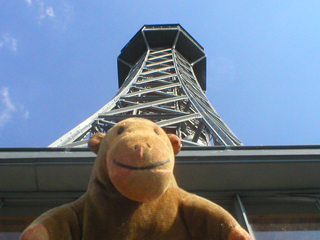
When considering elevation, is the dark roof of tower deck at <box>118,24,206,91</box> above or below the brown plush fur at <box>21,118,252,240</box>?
above

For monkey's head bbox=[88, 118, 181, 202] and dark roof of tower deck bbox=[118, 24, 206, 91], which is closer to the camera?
monkey's head bbox=[88, 118, 181, 202]

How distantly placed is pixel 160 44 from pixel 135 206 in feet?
85.0

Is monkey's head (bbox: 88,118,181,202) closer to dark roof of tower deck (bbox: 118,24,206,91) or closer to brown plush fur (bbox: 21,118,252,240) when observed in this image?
Result: brown plush fur (bbox: 21,118,252,240)

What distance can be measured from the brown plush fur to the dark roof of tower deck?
24.5m

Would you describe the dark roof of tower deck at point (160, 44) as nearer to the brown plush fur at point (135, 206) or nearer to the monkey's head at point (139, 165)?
the brown plush fur at point (135, 206)

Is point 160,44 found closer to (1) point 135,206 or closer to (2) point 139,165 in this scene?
(1) point 135,206

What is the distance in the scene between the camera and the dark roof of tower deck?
2603cm

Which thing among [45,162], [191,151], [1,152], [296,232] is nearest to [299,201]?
[296,232]

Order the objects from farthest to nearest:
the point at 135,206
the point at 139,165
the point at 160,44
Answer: the point at 160,44 → the point at 135,206 → the point at 139,165

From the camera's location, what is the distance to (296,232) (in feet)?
10.9

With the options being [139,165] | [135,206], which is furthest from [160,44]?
[139,165]

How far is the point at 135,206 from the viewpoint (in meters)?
2.16

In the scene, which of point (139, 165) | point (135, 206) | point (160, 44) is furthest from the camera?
point (160, 44)

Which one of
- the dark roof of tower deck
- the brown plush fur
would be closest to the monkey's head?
the brown plush fur
